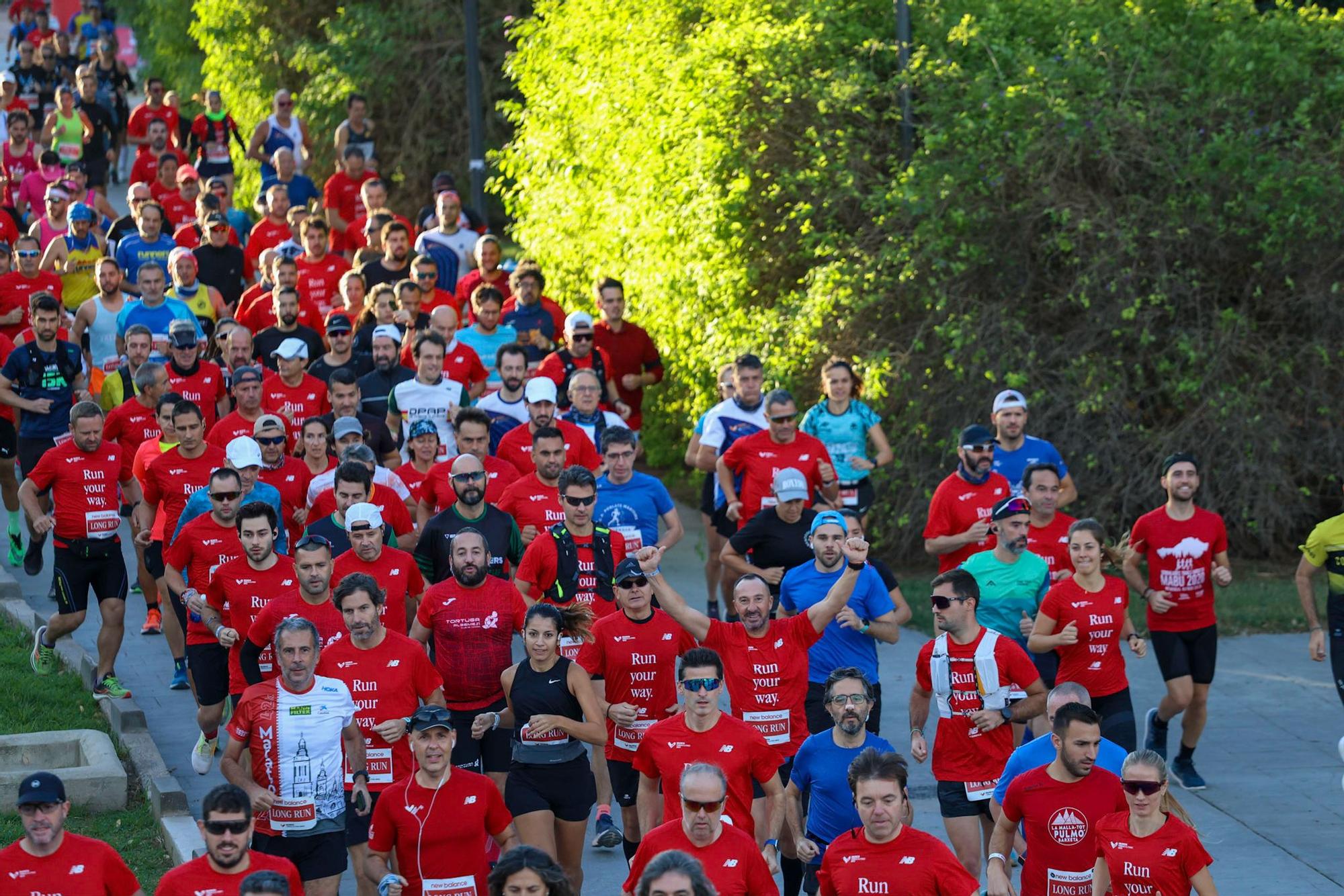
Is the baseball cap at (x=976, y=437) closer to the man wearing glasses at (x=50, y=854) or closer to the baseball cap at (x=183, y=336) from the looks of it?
the baseball cap at (x=183, y=336)

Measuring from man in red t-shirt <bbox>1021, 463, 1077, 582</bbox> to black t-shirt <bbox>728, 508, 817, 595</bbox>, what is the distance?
133cm

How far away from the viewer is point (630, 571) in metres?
10.0

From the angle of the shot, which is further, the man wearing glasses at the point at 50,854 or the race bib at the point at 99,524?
the race bib at the point at 99,524

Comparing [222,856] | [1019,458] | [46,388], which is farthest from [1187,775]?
[46,388]

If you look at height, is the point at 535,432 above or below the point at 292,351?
below

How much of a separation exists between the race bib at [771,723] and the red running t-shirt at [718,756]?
752 millimetres

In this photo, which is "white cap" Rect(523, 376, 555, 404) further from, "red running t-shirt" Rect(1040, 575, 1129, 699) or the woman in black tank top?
"red running t-shirt" Rect(1040, 575, 1129, 699)

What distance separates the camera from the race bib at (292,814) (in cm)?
887

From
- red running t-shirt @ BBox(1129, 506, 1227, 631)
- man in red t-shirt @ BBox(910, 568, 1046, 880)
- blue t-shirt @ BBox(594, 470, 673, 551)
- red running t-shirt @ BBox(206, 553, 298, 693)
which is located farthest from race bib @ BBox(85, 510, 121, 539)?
red running t-shirt @ BBox(1129, 506, 1227, 631)

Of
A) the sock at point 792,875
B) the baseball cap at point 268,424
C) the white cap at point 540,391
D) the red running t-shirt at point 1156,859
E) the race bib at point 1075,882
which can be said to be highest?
the white cap at point 540,391

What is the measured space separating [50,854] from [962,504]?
6.10 meters

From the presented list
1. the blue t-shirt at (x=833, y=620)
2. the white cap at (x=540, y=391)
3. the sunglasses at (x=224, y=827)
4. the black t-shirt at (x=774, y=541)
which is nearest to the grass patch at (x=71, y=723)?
the sunglasses at (x=224, y=827)

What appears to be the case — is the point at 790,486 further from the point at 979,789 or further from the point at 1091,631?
the point at 979,789

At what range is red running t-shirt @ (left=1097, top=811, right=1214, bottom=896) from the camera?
26.0ft
